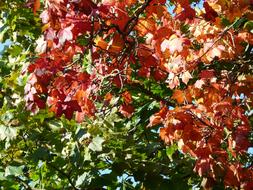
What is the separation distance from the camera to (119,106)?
15.5 ft

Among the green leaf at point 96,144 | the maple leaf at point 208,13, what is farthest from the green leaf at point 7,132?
the maple leaf at point 208,13

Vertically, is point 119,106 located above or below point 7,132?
above

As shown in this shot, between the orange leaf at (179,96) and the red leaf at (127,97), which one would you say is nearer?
the orange leaf at (179,96)

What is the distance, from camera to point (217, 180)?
4.14m

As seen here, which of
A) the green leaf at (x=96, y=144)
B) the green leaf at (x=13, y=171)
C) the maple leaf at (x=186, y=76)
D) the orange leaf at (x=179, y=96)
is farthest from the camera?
the orange leaf at (x=179, y=96)

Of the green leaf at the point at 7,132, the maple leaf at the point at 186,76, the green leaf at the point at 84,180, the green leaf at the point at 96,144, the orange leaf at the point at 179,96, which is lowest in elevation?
the green leaf at the point at 84,180

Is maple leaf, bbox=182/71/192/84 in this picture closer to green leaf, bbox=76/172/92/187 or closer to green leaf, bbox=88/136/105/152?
green leaf, bbox=88/136/105/152

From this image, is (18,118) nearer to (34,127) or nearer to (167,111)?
(34,127)

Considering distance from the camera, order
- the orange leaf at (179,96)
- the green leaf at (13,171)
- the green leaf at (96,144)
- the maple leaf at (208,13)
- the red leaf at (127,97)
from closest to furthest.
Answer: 1. the green leaf at (96,144)
2. the green leaf at (13,171)
3. the maple leaf at (208,13)
4. the orange leaf at (179,96)
5. the red leaf at (127,97)

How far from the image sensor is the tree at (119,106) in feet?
12.2

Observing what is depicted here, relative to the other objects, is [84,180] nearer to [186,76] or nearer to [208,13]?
[186,76]

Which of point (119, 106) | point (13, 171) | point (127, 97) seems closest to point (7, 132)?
point (13, 171)

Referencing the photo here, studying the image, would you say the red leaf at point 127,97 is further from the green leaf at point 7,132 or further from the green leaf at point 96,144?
the green leaf at point 7,132

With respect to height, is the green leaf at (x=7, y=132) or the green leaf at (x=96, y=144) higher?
the green leaf at (x=7, y=132)
